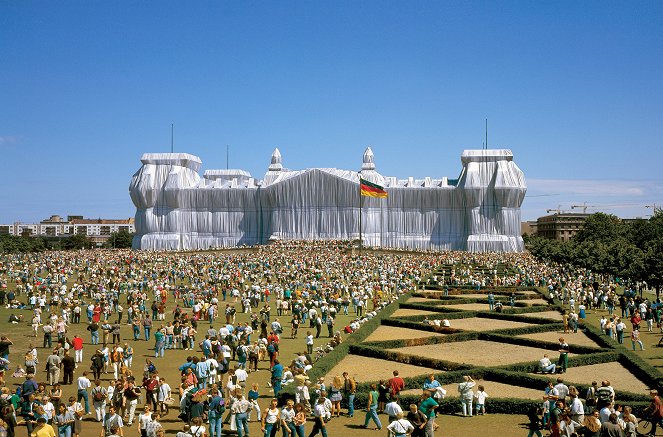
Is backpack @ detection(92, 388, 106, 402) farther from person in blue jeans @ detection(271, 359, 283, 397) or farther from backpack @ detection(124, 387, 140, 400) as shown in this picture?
person in blue jeans @ detection(271, 359, 283, 397)

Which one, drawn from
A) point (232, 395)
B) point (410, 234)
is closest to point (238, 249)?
point (410, 234)

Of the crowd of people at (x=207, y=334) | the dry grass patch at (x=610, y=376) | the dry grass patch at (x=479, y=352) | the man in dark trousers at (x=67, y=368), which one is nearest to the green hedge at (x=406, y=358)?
the crowd of people at (x=207, y=334)

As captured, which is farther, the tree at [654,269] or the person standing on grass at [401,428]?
the tree at [654,269]

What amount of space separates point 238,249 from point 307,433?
187 ft

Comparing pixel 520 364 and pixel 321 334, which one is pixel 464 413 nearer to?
pixel 520 364

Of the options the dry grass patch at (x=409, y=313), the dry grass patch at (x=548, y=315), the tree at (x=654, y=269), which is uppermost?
the tree at (x=654, y=269)

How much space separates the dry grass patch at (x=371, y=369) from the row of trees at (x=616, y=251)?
1998 cm

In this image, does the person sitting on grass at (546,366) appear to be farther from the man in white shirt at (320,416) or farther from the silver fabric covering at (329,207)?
the silver fabric covering at (329,207)

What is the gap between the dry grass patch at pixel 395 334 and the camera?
78.0 feet

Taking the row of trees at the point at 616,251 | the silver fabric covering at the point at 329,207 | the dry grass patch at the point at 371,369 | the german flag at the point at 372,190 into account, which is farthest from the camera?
the silver fabric covering at the point at 329,207

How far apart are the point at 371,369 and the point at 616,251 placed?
33.1 metres

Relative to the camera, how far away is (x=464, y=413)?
564 inches

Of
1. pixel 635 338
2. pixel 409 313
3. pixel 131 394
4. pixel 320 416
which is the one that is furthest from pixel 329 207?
pixel 320 416

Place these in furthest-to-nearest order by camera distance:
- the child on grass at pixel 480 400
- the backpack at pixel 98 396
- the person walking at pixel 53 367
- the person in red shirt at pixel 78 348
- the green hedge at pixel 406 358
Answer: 1. the green hedge at pixel 406 358
2. the person in red shirt at pixel 78 348
3. the person walking at pixel 53 367
4. the child on grass at pixel 480 400
5. the backpack at pixel 98 396
